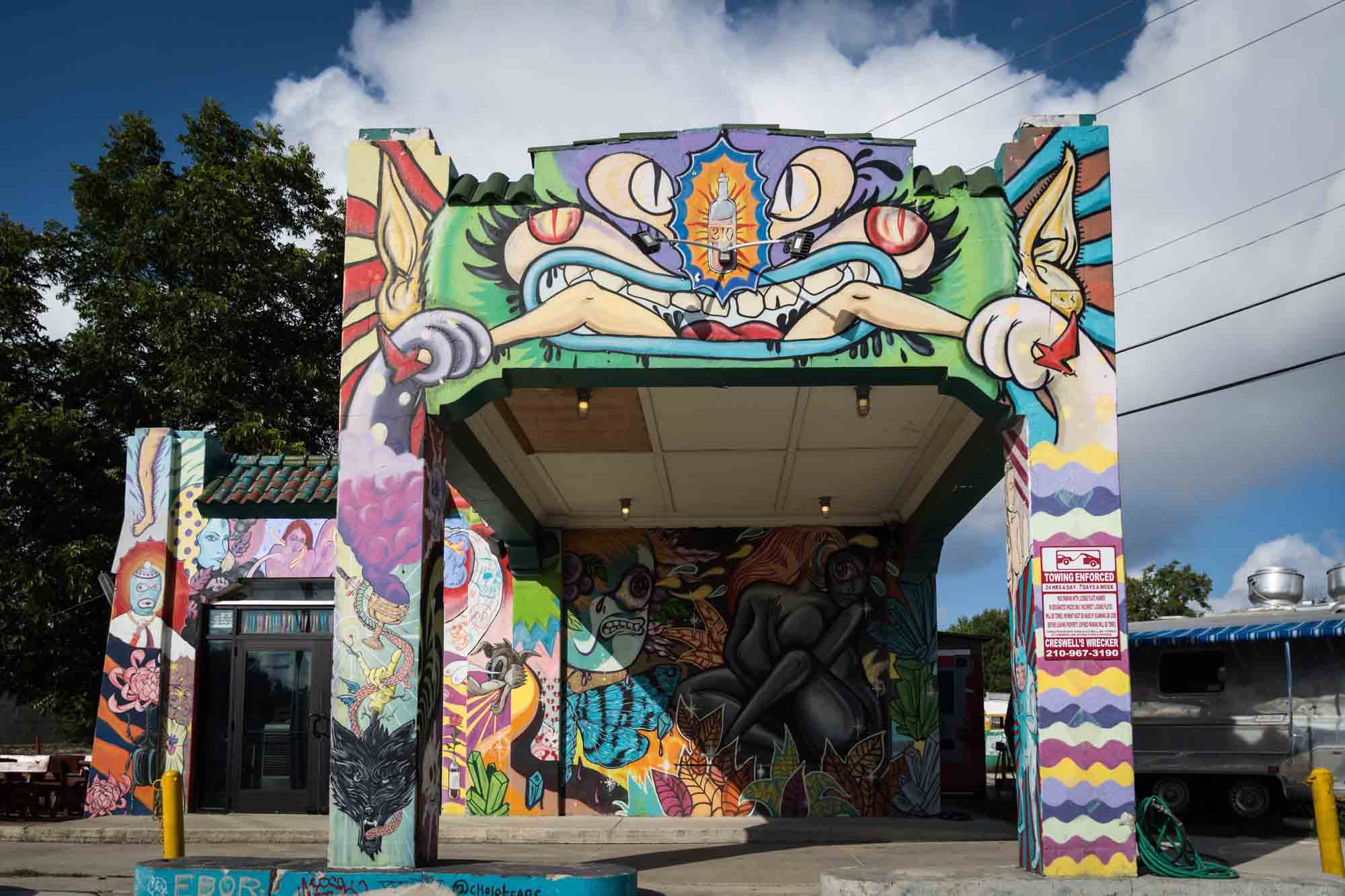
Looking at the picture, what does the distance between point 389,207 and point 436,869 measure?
17.7 ft

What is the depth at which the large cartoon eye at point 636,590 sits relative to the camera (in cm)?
1655

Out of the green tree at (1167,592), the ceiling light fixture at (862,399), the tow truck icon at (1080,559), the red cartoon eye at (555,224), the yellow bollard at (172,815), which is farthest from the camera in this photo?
the green tree at (1167,592)

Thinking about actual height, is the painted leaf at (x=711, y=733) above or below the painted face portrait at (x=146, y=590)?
below

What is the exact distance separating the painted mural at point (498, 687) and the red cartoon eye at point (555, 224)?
22.8ft

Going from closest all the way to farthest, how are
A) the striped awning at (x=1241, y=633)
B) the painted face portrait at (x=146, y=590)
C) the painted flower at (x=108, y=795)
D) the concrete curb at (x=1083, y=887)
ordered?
the concrete curb at (x=1083, y=887)
the striped awning at (x=1241, y=633)
the painted flower at (x=108, y=795)
the painted face portrait at (x=146, y=590)

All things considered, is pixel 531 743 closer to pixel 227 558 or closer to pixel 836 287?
pixel 227 558

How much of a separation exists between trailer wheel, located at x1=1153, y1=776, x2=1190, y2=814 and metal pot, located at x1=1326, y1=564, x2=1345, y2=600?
3395mm

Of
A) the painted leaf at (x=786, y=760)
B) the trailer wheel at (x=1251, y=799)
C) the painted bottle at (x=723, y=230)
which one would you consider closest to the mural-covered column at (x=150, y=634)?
the painted leaf at (x=786, y=760)

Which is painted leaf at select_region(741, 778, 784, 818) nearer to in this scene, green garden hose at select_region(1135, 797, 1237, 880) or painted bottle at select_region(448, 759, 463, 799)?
painted bottle at select_region(448, 759, 463, 799)

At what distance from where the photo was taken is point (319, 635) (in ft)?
53.1

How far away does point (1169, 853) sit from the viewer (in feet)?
31.1

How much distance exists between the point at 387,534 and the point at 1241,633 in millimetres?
11398

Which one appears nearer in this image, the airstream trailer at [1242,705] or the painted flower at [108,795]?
the airstream trailer at [1242,705]

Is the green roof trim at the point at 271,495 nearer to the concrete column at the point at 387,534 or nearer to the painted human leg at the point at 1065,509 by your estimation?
the concrete column at the point at 387,534
